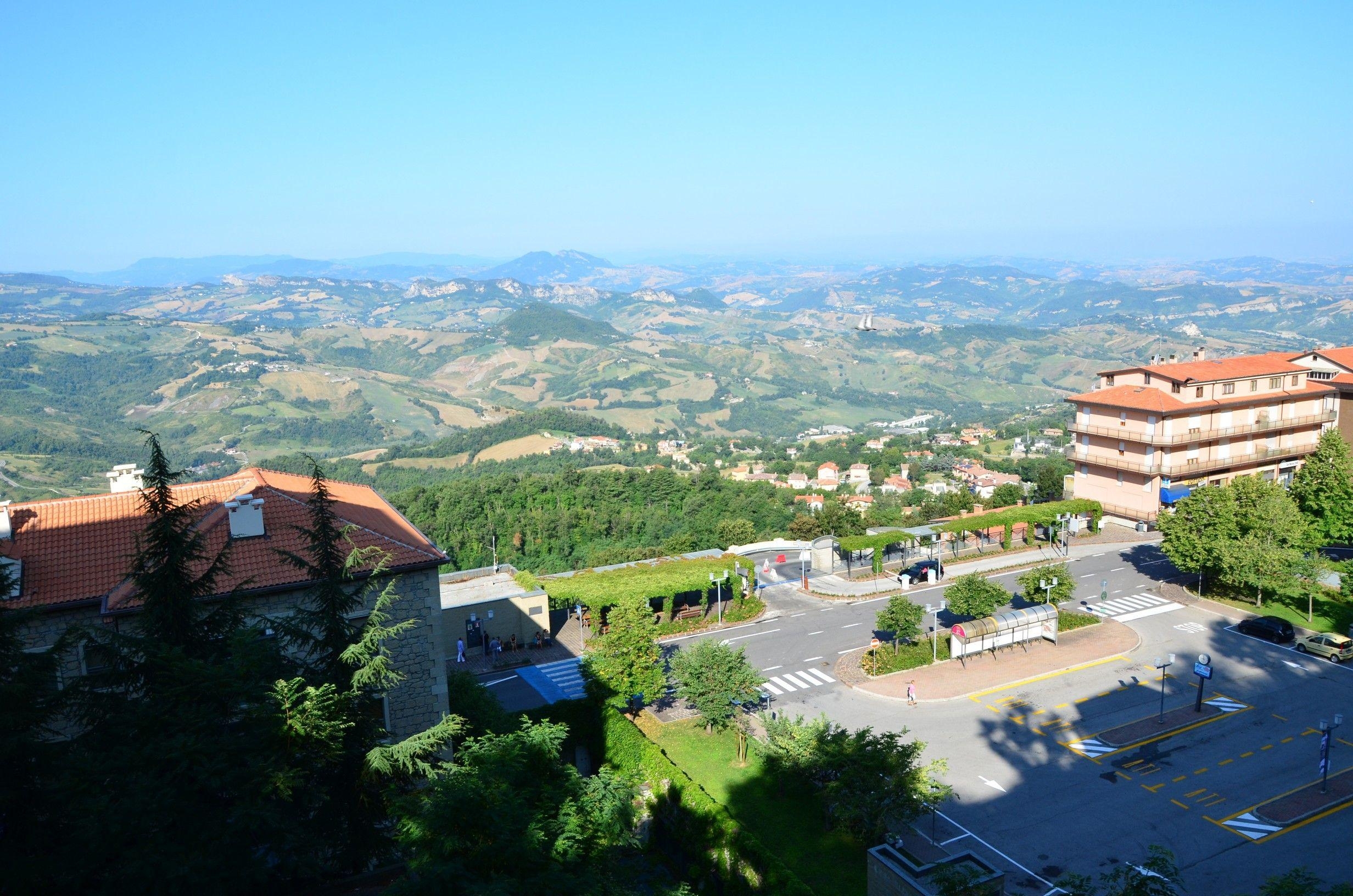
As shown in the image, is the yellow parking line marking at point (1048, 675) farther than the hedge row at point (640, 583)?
No

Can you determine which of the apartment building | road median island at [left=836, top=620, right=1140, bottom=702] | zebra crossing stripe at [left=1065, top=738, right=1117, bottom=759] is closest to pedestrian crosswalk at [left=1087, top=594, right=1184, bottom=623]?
road median island at [left=836, top=620, right=1140, bottom=702]

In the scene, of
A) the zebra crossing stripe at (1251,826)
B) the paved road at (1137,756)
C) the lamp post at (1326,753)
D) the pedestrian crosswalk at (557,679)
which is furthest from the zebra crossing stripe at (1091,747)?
the pedestrian crosswalk at (557,679)

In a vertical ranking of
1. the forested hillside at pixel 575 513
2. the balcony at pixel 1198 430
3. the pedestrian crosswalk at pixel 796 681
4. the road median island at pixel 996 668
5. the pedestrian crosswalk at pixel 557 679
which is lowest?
the forested hillside at pixel 575 513

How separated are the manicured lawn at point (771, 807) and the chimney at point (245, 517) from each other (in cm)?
1271

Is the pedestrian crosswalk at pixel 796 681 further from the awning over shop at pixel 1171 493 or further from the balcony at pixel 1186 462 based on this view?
the awning over shop at pixel 1171 493

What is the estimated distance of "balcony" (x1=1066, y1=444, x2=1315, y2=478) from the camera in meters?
46.0

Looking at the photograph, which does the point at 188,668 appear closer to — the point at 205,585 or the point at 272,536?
the point at 205,585

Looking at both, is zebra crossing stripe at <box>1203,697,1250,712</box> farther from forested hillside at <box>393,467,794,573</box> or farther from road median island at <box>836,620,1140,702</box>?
forested hillside at <box>393,467,794,573</box>

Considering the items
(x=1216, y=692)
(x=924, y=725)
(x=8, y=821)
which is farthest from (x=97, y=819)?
(x=1216, y=692)

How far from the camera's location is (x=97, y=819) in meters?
12.6

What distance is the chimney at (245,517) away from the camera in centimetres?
2066

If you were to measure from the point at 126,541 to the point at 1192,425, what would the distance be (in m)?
49.1

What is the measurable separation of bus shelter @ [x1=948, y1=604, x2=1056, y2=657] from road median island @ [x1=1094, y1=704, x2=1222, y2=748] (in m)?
6.12

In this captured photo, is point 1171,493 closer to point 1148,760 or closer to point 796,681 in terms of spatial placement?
point 1148,760
